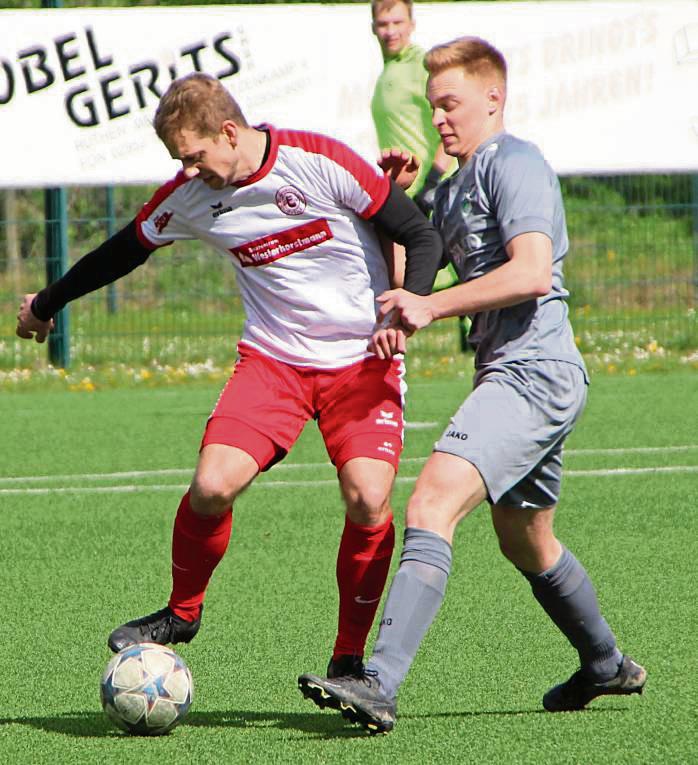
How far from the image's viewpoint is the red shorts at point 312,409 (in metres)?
4.70

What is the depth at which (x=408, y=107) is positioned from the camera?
30.7 feet

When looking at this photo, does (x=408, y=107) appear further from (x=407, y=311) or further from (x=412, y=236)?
(x=407, y=311)

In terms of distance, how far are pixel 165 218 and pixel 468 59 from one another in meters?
1.21

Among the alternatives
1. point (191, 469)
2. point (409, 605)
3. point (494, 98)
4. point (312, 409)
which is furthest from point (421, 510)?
point (191, 469)

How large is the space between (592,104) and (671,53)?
2.95 ft

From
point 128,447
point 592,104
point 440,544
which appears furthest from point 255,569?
point 592,104

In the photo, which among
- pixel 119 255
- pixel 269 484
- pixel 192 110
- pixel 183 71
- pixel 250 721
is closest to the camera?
pixel 250 721

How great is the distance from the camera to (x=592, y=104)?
528 inches

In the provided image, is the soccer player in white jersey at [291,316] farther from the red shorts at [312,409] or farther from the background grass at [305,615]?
the background grass at [305,615]

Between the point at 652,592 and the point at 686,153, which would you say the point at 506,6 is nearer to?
the point at 686,153

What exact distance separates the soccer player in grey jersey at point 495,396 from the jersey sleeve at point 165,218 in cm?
95

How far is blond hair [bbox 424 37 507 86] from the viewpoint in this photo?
4254 millimetres

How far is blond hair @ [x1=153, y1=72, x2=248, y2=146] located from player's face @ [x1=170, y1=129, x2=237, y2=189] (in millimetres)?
20

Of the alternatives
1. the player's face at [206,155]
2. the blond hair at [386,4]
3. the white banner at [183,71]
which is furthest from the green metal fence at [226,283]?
the player's face at [206,155]
